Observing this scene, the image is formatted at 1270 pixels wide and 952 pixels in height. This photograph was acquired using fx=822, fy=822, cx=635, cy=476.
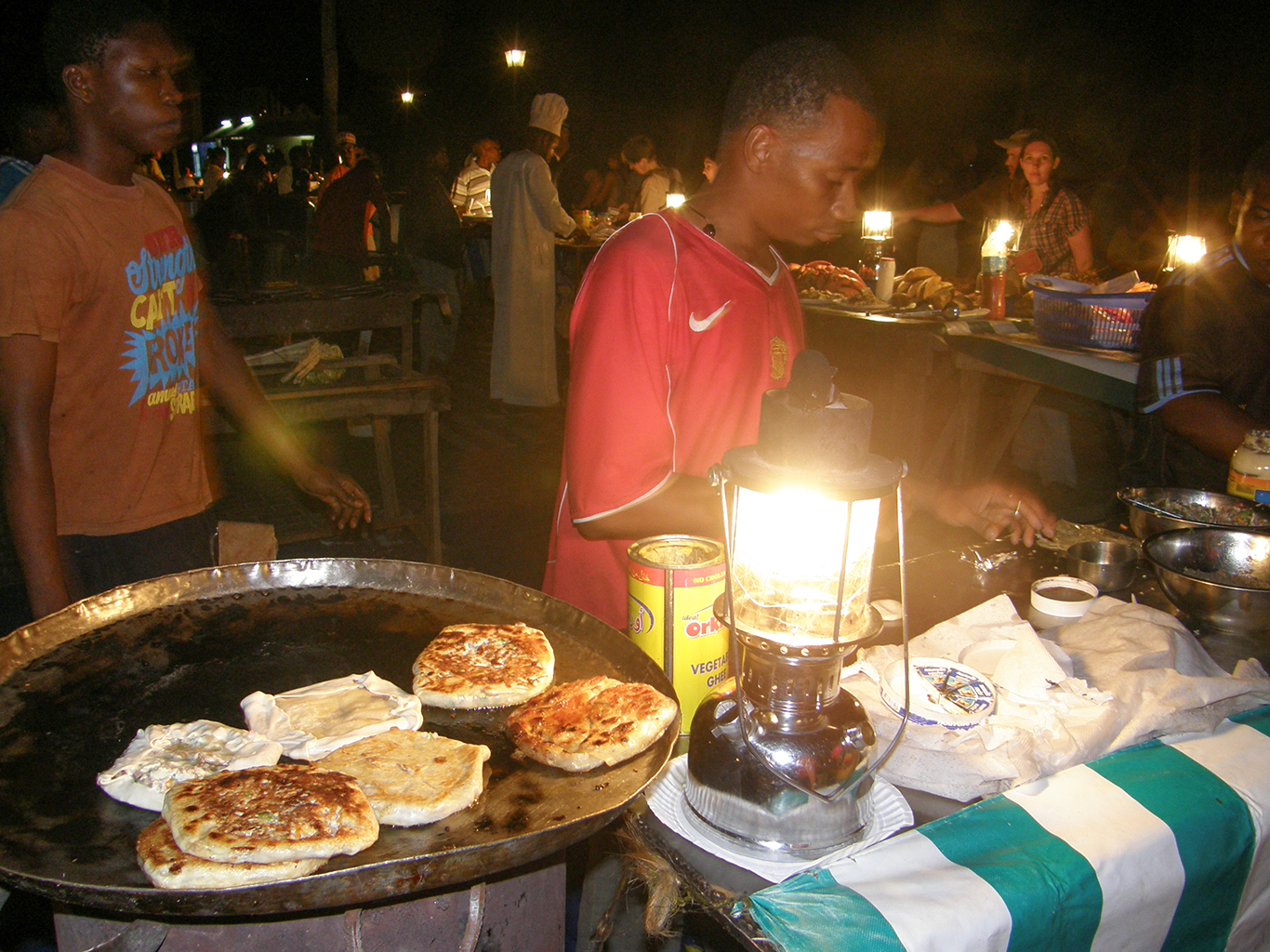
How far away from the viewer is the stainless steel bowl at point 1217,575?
80.8 inches

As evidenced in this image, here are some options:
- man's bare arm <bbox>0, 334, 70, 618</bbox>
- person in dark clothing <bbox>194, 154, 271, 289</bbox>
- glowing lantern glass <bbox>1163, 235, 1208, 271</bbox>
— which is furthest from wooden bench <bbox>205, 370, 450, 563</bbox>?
person in dark clothing <bbox>194, 154, 271, 289</bbox>

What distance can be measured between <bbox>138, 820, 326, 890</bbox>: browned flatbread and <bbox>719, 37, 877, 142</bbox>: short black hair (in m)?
2.08

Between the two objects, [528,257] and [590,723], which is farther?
[528,257]

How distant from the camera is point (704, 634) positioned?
1646 millimetres

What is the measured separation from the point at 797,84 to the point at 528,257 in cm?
696

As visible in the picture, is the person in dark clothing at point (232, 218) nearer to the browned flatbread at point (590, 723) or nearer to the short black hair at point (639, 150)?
the short black hair at point (639, 150)

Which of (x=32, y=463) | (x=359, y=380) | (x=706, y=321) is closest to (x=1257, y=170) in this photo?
(x=706, y=321)

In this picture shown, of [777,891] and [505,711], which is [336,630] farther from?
[777,891]

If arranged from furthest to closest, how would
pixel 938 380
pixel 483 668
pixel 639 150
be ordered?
pixel 639 150 < pixel 938 380 < pixel 483 668

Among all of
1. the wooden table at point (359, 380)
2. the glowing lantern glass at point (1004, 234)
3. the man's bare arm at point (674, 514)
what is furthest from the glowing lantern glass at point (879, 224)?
the man's bare arm at point (674, 514)

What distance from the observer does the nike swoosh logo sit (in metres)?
2.31

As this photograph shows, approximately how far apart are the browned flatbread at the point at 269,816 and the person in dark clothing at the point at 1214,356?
11.9ft

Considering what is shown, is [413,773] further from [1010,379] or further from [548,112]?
[548,112]

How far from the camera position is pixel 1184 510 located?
265 cm
